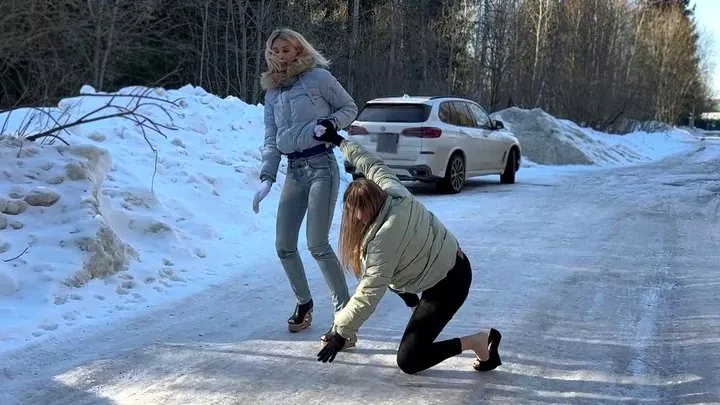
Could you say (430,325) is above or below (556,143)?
below

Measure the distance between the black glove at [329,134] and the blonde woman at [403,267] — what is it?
23cm

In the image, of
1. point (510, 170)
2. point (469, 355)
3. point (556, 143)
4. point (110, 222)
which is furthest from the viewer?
point (556, 143)

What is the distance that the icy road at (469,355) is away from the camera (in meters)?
3.92

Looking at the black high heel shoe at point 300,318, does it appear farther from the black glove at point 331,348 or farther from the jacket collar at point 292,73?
the jacket collar at point 292,73

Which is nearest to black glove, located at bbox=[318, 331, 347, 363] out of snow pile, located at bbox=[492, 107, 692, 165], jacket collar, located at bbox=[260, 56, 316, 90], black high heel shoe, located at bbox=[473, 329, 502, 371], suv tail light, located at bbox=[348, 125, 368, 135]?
black high heel shoe, located at bbox=[473, 329, 502, 371]

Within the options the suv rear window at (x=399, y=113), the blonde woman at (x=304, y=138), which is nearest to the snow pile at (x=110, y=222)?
the blonde woman at (x=304, y=138)

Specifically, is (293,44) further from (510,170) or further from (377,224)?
(510,170)

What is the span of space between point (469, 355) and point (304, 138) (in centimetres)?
171

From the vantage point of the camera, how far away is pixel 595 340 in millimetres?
4816

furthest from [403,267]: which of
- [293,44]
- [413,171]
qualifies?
[413,171]

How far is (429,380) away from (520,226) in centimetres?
542

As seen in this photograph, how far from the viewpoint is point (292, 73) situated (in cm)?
463

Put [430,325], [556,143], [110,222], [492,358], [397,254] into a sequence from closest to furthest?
[397,254] → [430,325] → [492,358] → [110,222] → [556,143]

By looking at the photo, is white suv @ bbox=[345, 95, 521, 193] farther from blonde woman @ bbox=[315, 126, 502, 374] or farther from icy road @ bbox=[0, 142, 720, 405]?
blonde woman @ bbox=[315, 126, 502, 374]
